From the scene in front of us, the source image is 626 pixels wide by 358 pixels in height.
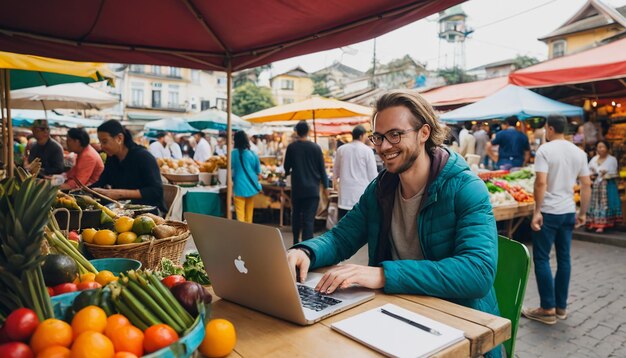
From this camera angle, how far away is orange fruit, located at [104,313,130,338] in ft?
3.37

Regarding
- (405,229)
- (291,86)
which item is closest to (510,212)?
(405,229)

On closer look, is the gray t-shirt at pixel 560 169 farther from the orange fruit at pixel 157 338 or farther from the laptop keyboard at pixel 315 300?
the orange fruit at pixel 157 338

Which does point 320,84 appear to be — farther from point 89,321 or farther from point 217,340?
point 89,321

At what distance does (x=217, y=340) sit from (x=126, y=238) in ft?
4.32

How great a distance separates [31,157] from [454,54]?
4887 cm

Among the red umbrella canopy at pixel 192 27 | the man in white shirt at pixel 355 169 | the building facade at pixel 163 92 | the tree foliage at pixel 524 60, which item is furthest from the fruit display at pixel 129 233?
the tree foliage at pixel 524 60

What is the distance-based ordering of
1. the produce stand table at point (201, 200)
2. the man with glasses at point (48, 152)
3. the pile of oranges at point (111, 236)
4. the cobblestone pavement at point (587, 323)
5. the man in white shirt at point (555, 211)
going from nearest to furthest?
the pile of oranges at point (111, 236) < the cobblestone pavement at point (587, 323) < the man in white shirt at point (555, 211) < the produce stand table at point (201, 200) < the man with glasses at point (48, 152)

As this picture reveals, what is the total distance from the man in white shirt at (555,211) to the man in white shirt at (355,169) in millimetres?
2620

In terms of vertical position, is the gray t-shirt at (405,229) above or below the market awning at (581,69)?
below

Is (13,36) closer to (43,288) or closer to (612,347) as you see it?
(43,288)

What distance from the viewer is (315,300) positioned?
1.65 meters

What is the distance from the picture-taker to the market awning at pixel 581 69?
6.51 metres

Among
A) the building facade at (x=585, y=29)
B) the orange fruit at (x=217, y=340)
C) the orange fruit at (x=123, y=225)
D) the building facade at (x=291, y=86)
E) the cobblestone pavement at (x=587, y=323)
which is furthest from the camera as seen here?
the building facade at (x=291, y=86)

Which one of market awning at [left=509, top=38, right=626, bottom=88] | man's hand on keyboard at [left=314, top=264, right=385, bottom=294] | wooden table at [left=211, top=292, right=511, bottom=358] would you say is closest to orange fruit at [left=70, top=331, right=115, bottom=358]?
wooden table at [left=211, top=292, right=511, bottom=358]
